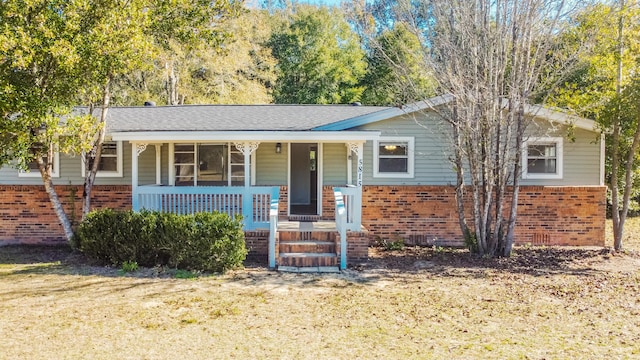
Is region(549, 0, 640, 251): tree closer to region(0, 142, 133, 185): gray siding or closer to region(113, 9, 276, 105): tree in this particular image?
region(0, 142, 133, 185): gray siding

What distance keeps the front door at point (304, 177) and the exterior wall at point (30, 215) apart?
17.4ft

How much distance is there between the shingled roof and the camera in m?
10.7

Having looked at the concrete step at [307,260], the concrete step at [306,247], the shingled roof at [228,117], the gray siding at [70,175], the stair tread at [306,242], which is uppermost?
the shingled roof at [228,117]

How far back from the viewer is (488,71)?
9.04 meters

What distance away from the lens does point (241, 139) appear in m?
9.62

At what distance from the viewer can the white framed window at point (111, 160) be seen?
11.6m

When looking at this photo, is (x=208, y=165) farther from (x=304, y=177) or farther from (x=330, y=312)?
(x=330, y=312)

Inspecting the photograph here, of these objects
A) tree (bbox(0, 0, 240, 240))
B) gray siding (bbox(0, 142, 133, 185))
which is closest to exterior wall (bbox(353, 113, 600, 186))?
tree (bbox(0, 0, 240, 240))

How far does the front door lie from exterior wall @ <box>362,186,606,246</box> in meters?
1.82

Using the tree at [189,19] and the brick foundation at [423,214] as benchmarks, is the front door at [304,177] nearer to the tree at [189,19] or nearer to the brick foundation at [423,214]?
the brick foundation at [423,214]

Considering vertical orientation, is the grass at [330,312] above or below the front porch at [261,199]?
below

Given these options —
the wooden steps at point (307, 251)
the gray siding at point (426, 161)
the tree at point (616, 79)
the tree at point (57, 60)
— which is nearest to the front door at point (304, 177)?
the gray siding at point (426, 161)

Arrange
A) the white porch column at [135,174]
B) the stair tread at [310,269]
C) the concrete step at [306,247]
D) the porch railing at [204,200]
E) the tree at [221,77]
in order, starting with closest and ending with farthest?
the stair tread at [310,269] < the concrete step at [306,247] < the porch railing at [204,200] < the white porch column at [135,174] < the tree at [221,77]

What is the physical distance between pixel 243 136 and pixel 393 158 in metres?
3.82
